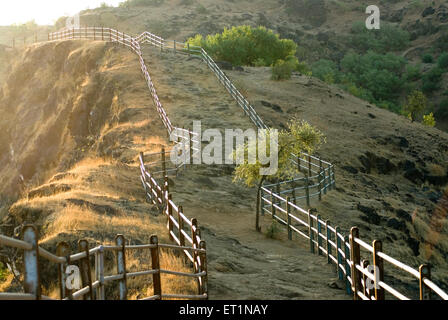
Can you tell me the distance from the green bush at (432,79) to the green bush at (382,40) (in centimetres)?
1318

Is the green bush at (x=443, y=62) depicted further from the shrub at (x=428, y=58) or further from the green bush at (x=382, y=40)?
the green bush at (x=382, y=40)

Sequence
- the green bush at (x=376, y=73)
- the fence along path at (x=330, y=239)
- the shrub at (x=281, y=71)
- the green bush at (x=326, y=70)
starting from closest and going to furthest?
the fence along path at (x=330, y=239)
the shrub at (x=281, y=71)
the green bush at (x=326, y=70)
the green bush at (x=376, y=73)

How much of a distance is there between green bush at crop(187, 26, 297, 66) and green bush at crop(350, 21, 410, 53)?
3683 cm

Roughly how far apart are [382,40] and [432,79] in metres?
15.4

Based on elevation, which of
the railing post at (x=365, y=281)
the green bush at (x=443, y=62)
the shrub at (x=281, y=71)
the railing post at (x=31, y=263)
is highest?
the railing post at (x=31, y=263)

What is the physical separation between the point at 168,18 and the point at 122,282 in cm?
7966

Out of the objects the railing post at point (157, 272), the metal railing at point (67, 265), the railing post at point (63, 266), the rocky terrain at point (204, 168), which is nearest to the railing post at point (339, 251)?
the rocky terrain at point (204, 168)

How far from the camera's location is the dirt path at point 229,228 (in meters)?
11.6

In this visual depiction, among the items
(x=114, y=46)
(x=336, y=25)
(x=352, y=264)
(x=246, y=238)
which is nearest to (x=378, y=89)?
(x=336, y=25)

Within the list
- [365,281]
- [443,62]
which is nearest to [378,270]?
[365,281]

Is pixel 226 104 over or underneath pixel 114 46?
underneath

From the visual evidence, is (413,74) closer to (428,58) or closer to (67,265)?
(428,58)
